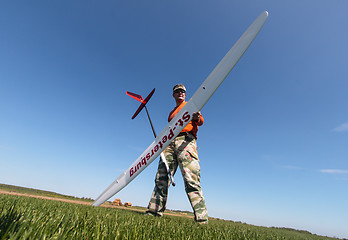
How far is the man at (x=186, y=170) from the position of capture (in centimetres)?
325

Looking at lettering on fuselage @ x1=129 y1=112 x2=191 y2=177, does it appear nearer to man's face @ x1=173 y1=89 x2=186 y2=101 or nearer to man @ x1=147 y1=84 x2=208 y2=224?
man @ x1=147 y1=84 x2=208 y2=224

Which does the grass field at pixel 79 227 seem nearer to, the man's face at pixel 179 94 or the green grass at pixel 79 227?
the green grass at pixel 79 227

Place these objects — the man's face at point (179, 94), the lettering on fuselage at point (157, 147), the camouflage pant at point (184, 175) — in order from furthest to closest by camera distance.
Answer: the man's face at point (179, 94)
the lettering on fuselage at point (157, 147)
the camouflage pant at point (184, 175)

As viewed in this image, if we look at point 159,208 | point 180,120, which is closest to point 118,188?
point 159,208

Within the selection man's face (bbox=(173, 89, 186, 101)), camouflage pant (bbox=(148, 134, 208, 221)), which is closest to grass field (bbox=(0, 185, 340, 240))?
camouflage pant (bbox=(148, 134, 208, 221))

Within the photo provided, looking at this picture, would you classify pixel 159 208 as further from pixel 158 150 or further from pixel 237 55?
pixel 237 55

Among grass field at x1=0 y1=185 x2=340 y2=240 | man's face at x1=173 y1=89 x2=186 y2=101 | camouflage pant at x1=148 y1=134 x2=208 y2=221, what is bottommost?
grass field at x1=0 y1=185 x2=340 y2=240

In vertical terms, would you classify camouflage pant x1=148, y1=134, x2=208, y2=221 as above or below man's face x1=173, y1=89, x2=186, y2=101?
below

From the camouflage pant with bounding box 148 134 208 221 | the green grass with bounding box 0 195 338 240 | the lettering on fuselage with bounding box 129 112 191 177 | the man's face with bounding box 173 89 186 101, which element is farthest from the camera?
the man's face with bounding box 173 89 186 101

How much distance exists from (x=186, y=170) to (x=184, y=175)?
0.11 meters

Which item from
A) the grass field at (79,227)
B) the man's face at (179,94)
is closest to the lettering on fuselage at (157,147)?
the man's face at (179,94)

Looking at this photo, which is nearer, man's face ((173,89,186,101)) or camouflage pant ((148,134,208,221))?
camouflage pant ((148,134,208,221))

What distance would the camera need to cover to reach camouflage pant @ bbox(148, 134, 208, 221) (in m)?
3.23

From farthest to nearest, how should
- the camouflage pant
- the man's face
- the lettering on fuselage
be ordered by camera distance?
the man's face
the lettering on fuselage
the camouflage pant
